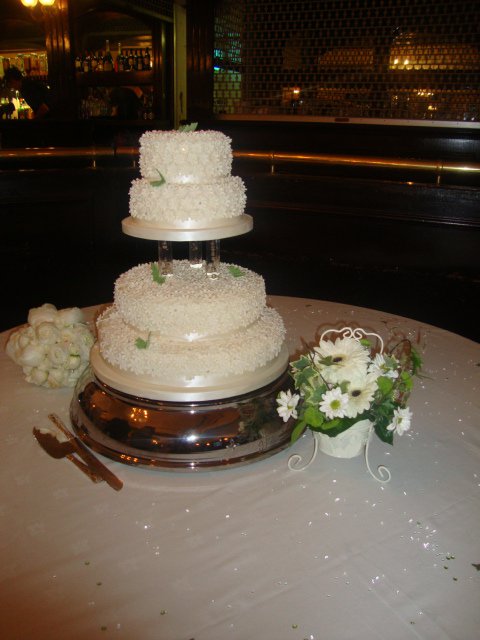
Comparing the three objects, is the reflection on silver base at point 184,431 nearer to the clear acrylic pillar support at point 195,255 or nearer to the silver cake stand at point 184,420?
the silver cake stand at point 184,420

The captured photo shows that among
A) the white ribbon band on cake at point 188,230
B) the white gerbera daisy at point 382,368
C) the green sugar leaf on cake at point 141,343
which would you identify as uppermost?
the white ribbon band on cake at point 188,230

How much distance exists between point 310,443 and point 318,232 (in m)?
3.01

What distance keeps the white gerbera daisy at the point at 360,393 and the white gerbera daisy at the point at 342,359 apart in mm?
18

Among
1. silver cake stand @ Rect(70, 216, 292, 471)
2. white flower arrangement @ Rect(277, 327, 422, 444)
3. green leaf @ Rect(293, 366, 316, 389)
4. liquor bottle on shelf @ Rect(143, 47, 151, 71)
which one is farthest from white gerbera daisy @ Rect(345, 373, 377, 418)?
liquor bottle on shelf @ Rect(143, 47, 151, 71)

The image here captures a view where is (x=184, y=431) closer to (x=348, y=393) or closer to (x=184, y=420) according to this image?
(x=184, y=420)

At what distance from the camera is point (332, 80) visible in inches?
242

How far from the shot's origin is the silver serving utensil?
144cm

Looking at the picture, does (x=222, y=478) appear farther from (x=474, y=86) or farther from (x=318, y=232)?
(x=474, y=86)

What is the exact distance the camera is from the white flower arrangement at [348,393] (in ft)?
4.63

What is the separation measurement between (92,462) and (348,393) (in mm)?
699

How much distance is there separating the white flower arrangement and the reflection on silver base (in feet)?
0.41

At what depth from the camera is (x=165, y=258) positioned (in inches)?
67.2

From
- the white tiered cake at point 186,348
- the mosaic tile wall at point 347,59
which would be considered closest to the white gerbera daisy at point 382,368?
the white tiered cake at point 186,348

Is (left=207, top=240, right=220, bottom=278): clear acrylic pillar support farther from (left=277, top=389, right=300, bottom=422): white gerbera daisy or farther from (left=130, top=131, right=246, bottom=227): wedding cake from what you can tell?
(left=277, top=389, right=300, bottom=422): white gerbera daisy
